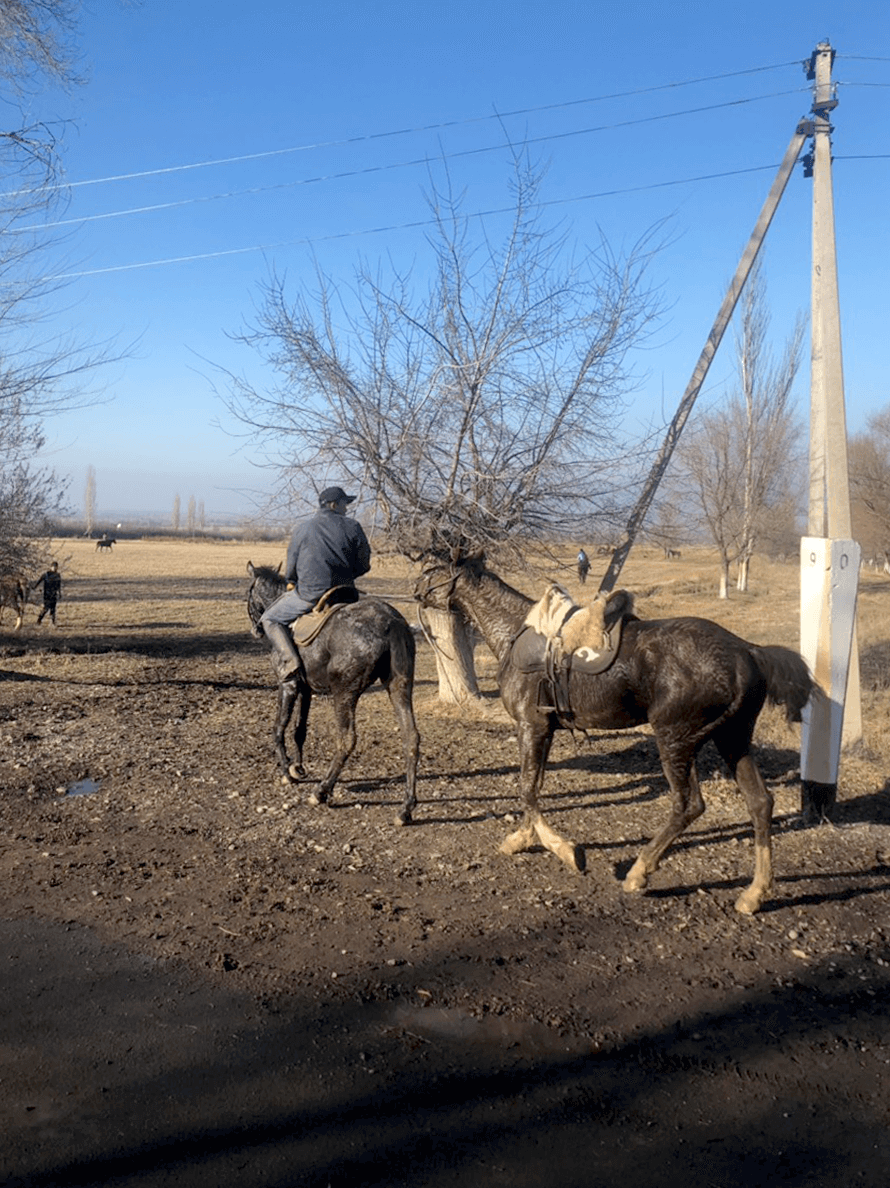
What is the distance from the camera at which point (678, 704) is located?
554 centimetres

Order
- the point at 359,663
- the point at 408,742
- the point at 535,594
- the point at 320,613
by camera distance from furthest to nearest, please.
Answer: the point at 535,594, the point at 320,613, the point at 359,663, the point at 408,742

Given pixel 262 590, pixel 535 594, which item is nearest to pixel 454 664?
pixel 535 594

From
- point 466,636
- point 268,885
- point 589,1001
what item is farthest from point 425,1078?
point 466,636

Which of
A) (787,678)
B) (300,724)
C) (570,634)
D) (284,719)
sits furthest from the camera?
(300,724)

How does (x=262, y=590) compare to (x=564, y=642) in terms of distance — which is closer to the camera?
(x=564, y=642)

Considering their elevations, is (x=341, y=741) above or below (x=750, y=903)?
above

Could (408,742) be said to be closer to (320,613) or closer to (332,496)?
(320,613)

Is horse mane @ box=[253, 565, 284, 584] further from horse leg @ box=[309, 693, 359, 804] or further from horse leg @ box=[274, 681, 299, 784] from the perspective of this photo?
horse leg @ box=[309, 693, 359, 804]

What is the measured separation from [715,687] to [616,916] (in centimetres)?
147

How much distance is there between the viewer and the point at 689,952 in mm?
4957

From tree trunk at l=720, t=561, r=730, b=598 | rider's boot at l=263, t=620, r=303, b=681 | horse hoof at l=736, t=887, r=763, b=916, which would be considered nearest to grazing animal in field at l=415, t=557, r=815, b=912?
horse hoof at l=736, t=887, r=763, b=916

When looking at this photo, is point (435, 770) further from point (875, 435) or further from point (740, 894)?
point (875, 435)

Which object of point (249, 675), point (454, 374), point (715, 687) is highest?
point (454, 374)

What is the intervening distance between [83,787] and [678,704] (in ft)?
17.4
